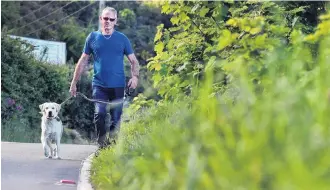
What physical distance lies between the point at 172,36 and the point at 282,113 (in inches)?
203

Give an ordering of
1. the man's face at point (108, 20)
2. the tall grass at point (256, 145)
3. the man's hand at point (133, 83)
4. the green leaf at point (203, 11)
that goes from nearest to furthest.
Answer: the tall grass at point (256, 145) → the green leaf at point (203, 11) → the man's face at point (108, 20) → the man's hand at point (133, 83)

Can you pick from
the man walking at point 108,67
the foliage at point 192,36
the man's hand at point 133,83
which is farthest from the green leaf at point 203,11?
the man's hand at point 133,83

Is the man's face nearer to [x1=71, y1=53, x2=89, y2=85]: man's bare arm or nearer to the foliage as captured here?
[x1=71, y1=53, x2=89, y2=85]: man's bare arm

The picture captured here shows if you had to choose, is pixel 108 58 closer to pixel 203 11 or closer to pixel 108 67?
pixel 108 67

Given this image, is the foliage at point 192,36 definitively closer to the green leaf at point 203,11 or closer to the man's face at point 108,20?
the green leaf at point 203,11

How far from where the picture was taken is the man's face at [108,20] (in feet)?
30.1

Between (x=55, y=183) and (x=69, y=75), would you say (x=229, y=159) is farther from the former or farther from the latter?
(x=69, y=75)

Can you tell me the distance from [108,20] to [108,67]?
55 cm

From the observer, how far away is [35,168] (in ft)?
32.4

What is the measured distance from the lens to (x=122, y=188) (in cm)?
500

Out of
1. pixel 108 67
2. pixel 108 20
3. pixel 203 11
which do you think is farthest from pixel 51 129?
pixel 203 11

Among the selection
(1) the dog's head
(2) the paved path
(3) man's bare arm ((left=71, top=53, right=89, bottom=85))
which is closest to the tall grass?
(2) the paved path

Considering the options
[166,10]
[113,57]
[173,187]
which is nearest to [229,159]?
[173,187]

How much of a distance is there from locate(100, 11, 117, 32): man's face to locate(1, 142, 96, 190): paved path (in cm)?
179
